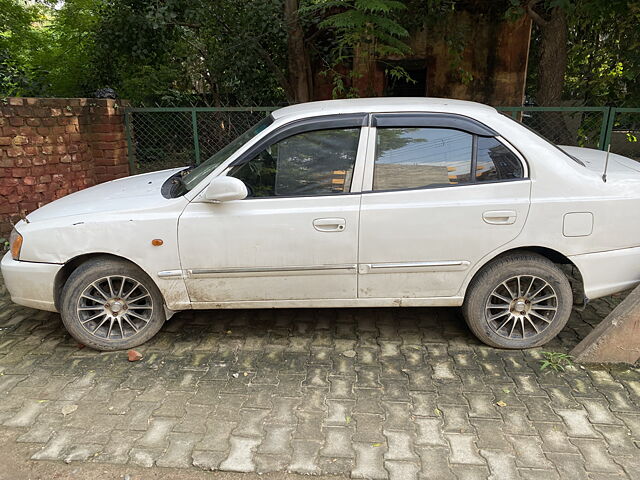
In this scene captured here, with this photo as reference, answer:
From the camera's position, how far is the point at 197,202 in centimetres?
346

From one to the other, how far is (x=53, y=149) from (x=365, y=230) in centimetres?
480

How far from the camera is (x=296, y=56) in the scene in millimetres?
8016

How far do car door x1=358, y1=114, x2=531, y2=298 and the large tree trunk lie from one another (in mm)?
3712

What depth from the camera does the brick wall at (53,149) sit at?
5.85 m

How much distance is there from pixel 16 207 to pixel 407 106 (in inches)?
202

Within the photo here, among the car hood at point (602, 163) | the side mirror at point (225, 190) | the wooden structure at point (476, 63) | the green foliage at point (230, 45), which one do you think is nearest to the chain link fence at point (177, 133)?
the green foliage at point (230, 45)

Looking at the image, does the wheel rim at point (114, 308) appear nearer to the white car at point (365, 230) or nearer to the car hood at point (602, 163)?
the white car at point (365, 230)

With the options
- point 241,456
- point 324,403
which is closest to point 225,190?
point 324,403

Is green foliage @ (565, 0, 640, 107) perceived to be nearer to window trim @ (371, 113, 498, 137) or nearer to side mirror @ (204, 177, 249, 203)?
window trim @ (371, 113, 498, 137)

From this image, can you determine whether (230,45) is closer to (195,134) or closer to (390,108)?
(195,134)

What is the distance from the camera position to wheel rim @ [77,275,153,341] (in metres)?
3.62

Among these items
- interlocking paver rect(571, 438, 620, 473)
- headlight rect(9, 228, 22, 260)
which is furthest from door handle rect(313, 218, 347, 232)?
headlight rect(9, 228, 22, 260)

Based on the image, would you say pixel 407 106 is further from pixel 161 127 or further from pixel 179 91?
pixel 179 91

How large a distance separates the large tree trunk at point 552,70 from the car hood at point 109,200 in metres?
5.24
